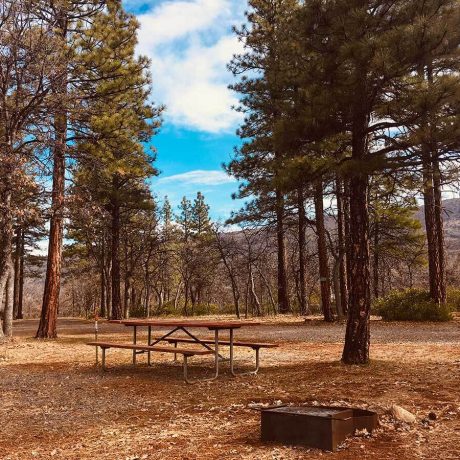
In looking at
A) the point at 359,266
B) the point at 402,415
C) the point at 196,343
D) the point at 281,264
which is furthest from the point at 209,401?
the point at 281,264

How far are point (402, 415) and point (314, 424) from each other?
1205mm

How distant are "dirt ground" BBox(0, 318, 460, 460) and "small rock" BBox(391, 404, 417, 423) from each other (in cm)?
7

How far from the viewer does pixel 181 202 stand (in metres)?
52.4

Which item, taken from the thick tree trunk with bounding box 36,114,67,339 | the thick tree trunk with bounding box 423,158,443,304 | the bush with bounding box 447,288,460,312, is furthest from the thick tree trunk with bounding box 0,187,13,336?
the bush with bounding box 447,288,460,312

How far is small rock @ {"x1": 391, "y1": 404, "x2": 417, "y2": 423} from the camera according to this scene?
4809 millimetres

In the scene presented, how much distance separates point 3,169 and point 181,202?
40.8m

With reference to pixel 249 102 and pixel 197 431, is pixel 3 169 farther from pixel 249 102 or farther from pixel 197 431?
pixel 249 102

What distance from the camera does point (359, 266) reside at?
8.17 meters

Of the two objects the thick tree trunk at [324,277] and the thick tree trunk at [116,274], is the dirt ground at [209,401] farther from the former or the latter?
the thick tree trunk at [116,274]

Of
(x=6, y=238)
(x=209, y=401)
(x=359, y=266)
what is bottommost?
(x=209, y=401)

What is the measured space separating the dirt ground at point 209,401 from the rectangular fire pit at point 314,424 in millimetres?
102

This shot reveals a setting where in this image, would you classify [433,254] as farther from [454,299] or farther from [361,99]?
[361,99]

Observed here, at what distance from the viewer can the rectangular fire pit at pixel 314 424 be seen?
405 centimetres

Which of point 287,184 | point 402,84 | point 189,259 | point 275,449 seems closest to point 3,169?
point 287,184
